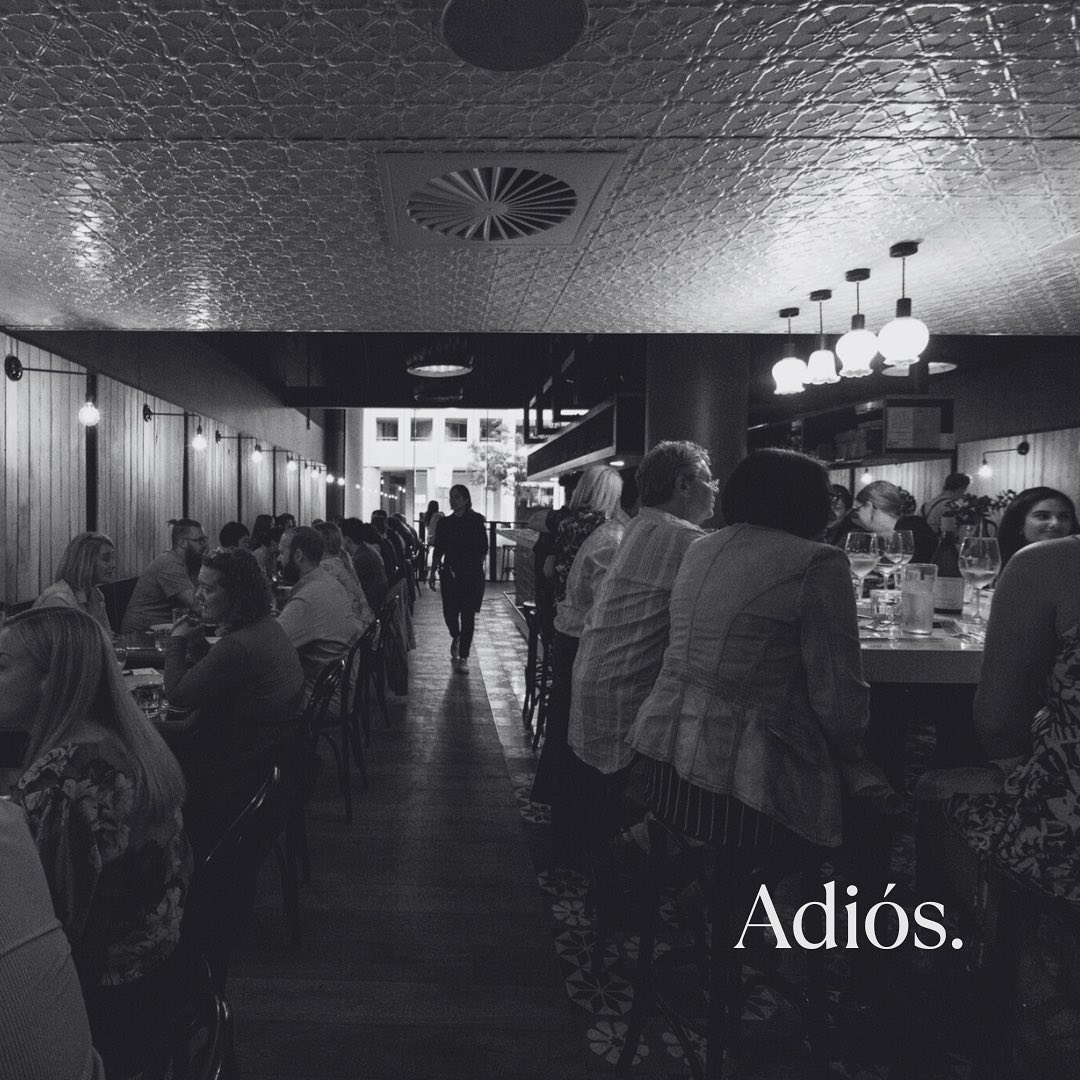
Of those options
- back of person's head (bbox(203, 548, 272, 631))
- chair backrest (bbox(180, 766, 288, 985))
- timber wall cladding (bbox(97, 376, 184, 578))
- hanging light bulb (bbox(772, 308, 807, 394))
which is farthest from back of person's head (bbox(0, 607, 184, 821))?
timber wall cladding (bbox(97, 376, 184, 578))

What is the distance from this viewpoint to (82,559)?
3.77 metres

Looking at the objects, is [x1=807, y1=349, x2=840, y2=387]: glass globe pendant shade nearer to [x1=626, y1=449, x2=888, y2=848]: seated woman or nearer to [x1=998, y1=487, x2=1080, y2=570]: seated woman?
[x1=998, y1=487, x2=1080, y2=570]: seated woman

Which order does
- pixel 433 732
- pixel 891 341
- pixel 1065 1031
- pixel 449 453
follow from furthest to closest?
pixel 449 453 → pixel 433 732 → pixel 891 341 → pixel 1065 1031

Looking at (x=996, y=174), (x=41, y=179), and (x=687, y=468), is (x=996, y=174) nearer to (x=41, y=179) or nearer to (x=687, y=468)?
(x=687, y=468)

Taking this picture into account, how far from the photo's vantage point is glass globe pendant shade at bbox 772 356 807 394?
4.65 metres

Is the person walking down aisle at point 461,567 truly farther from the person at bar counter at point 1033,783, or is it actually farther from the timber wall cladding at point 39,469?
the person at bar counter at point 1033,783

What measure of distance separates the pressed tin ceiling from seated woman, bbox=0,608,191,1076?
1476 millimetres

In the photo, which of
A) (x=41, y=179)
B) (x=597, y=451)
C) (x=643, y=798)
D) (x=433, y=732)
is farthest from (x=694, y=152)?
(x=597, y=451)

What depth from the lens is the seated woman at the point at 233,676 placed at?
8.34 feet

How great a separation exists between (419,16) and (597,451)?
26.5ft

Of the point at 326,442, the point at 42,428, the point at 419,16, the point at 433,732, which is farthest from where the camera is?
the point at 326,442

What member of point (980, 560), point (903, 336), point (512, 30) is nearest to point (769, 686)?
point (980, 560)

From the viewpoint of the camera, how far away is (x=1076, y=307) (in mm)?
4207

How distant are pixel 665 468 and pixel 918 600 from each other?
37.0 inches
